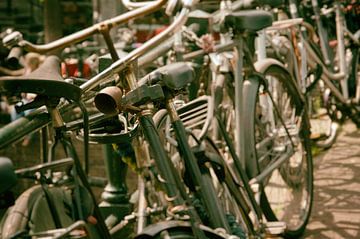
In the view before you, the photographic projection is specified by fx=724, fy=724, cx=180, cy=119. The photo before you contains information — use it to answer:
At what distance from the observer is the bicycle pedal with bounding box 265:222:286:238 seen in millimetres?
3922

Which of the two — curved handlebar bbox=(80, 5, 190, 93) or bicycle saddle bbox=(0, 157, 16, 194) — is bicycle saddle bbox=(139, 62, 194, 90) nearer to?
curved handlebar bbox=(80, 5, 190, 93)

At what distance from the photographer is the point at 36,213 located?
2439mm

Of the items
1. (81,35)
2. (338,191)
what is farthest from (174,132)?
(338,191)

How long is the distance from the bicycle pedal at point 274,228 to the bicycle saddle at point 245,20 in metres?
1.08

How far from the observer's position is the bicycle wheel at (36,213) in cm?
233

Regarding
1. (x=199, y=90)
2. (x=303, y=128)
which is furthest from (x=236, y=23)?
(x=303, y=128)

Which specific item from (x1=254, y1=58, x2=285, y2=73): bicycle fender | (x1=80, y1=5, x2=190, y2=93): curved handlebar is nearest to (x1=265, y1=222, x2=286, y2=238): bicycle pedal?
(x1=254, y1=58, x2=285, y2=73): bicycle fender

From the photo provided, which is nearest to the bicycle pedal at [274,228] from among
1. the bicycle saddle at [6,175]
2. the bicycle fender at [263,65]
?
Answer: the bicycle fender at [263,65]

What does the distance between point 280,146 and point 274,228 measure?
696mm

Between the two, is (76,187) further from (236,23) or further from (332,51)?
(332,51)

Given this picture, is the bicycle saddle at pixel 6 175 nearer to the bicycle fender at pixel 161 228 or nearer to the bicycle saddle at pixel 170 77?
the bicycle fender at pixel 161 228

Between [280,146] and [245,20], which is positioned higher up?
[245,20]

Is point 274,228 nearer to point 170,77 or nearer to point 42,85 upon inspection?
point 170,77

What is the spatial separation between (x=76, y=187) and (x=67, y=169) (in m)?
0.07
